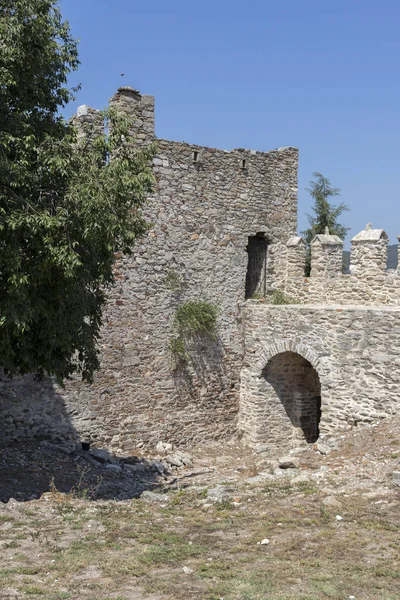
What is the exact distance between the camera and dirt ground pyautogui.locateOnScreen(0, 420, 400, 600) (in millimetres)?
6352

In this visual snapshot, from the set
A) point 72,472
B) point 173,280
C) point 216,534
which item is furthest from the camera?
point 173,280

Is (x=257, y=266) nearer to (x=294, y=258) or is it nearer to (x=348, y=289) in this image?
(x=294, y=258)

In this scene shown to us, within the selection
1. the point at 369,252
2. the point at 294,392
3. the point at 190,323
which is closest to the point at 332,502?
the point at 190,323

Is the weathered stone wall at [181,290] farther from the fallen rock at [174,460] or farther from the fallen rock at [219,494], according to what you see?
the fallen rock at [219,494]

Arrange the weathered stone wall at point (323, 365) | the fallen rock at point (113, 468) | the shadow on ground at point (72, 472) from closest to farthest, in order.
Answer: the shadow on ground at point (72, 472) < the fallen rock at point (113, 468) < the weathered stone wall at point (323, 365)

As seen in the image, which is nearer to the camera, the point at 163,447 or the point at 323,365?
the point at 323,365

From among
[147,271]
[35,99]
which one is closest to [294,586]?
[35,99]

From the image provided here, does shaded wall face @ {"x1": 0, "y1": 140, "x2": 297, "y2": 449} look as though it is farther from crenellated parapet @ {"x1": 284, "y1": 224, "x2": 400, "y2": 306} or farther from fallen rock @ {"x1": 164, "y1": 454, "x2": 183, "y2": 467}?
fallen rock @ {"x1": 164, "y1": 454, "x2": 183, "y2": 467}

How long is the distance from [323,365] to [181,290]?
3591 millimetres

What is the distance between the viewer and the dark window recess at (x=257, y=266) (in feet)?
55.1

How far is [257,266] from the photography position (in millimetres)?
16938

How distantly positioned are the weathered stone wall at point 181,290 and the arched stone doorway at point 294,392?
0.87 metres

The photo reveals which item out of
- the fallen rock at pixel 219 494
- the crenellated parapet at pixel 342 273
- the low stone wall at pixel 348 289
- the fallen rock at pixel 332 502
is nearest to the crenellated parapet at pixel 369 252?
the crenellated parapet at pixel 342 273

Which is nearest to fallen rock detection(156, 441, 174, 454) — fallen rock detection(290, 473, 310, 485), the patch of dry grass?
fallen rock detection(290, 473, 310, 485)
